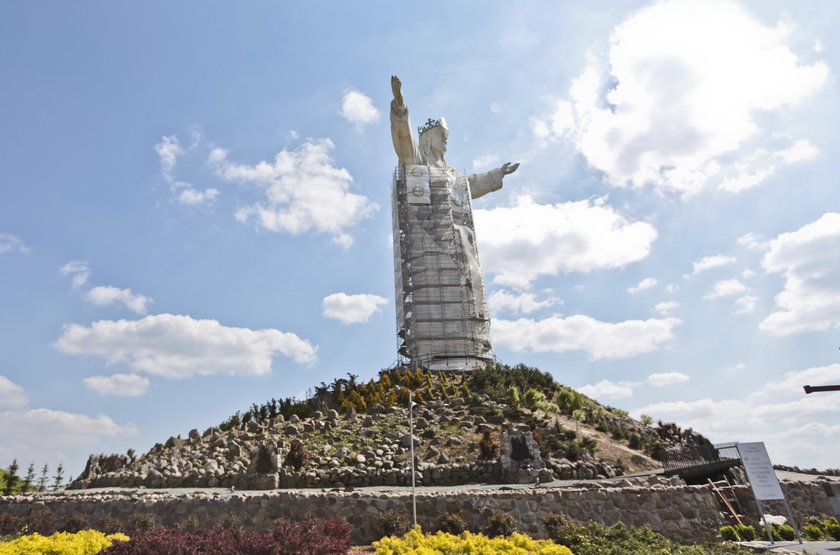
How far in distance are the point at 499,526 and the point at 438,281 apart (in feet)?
117

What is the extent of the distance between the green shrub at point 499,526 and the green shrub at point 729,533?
5.93 meters

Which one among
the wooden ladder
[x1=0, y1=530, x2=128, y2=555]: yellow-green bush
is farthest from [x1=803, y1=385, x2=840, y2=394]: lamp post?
[x1=0, y1=530, x2=128, y2=555]: yellow-green bush

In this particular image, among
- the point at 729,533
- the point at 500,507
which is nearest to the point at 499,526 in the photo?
the point at 500,507

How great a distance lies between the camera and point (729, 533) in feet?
45.2

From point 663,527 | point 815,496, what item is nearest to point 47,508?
point 663,527

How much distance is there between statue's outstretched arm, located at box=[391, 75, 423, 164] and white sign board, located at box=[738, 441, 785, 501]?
44687mm

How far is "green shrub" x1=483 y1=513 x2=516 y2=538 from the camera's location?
1257cm

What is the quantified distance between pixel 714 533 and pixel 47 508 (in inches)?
809

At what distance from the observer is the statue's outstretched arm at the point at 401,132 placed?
5281 centimetres

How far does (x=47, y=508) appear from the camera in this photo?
16.7 meters

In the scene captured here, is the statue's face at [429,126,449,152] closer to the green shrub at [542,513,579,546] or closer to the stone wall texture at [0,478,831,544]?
the stone wall texture at [0,478,831,544]

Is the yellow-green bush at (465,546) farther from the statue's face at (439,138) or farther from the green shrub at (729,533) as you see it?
the statue's face at (439,138)

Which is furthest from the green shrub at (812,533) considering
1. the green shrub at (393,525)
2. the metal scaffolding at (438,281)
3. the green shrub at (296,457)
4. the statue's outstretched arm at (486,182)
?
the statue's outstretched arm at (486,182)

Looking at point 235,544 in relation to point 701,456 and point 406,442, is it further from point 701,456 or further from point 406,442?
point 701,456
